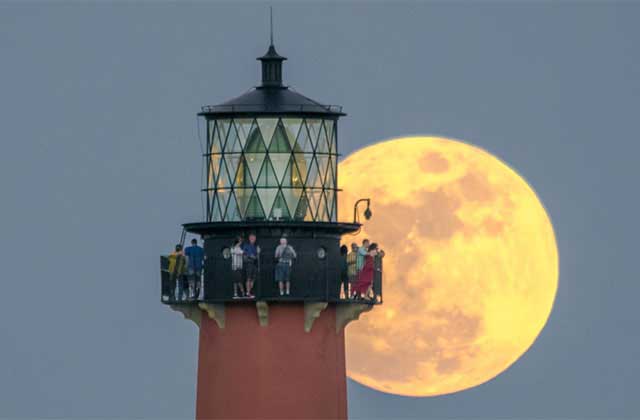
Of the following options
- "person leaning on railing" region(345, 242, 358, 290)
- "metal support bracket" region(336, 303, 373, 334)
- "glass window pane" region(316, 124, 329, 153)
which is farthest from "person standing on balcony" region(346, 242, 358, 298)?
"glass window pane" region(316, 124, 329, 153)

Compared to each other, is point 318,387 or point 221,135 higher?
point 221,135

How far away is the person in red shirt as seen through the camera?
92.5m

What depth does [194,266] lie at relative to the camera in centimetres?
9219

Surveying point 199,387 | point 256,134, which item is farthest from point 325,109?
point 199,387

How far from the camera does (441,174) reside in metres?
104

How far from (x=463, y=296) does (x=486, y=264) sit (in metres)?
1.16

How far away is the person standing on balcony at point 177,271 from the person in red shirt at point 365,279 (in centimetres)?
415

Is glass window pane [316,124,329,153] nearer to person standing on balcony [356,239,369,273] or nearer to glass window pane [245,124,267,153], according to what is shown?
glass window pane [245,124,267,153]

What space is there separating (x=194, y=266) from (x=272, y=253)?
2167mm

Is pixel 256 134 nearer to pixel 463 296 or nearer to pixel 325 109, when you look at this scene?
pixel 325 109

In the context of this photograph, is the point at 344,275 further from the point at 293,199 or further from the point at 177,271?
the point at 177,271

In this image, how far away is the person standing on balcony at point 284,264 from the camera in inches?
3580

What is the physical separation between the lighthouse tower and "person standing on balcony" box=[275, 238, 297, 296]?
135 millimetres

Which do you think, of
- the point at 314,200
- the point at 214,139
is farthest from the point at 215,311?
the point at 214,139
